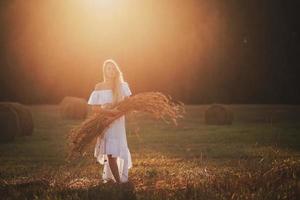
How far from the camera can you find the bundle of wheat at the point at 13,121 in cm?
2003

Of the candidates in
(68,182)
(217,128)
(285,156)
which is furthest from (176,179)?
(217,128)

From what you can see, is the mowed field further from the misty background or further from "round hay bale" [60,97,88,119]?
the misty background

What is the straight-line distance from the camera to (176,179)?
10859 mm

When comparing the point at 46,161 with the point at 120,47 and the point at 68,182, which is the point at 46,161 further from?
the point at 120,47

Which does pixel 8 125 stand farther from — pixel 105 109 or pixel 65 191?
pixel 65 191

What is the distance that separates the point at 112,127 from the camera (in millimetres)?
10484

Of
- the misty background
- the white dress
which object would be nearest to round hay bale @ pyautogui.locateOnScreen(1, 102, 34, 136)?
the white dress

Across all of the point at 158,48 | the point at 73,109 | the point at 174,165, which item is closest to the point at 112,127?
the point at 174,165

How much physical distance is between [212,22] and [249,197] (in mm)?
34285

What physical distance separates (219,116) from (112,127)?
16342mm

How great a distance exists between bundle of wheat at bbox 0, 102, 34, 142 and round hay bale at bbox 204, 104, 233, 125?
8569 mm

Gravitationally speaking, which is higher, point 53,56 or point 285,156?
point 53,56

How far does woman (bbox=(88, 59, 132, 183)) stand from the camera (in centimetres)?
1041

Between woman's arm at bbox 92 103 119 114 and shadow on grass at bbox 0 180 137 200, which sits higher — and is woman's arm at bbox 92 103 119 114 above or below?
above
